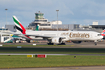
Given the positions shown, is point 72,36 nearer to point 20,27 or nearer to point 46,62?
point 20,27

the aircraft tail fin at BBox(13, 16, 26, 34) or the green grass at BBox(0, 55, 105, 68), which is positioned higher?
the aircraft tail fin at BBox(13, 16, 26, 34)

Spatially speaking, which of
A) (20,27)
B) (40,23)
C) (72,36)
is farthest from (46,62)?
(40,23)

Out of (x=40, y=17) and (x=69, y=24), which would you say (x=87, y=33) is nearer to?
(x=69, y=24)

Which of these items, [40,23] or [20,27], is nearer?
[20,27]

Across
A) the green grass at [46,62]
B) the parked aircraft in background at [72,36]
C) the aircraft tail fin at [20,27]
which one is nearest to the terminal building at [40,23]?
the aircraft tail fin at [20,27]

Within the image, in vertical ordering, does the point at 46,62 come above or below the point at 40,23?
below

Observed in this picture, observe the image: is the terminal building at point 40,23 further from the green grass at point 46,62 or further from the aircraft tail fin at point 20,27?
the green grass at point 46,62

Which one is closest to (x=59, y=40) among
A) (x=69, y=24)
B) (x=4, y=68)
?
(x=4, y=68)

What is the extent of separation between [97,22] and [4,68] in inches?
6231

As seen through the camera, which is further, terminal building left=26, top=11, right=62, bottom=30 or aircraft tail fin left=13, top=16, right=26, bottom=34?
terminal building left=26, top=11, right=62, bottom=30

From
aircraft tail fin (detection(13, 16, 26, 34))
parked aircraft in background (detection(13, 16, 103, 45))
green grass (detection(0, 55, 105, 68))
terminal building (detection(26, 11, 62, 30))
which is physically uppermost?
terminal building (detection(26, 11, 62, 30))

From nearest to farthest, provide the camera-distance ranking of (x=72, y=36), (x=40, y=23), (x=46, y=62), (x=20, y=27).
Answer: (x=46, y=62) → (x=72, y=36) → (x=20, y=27) → (x=40, y=23)

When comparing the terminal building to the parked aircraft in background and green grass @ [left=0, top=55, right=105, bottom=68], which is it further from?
green grass @ [left=0, top=55, right=105, bottom=68]

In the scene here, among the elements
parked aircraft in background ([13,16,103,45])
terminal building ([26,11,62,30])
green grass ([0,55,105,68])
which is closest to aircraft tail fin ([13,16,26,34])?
parked aircraft in background ([13,16,103,45])
